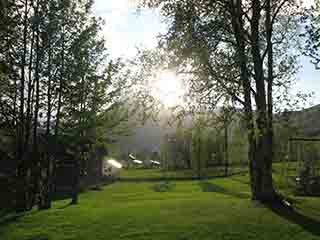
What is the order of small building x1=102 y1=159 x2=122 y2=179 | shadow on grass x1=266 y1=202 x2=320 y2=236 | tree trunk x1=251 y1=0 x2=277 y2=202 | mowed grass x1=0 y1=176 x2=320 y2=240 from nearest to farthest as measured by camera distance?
mowed grass x1=0 y1=176 x2=320 y2=240, shadow on grass x1=266 y1=202 x2=320 y2=236, tree trunk x1=251 y1=0 x2=277 y2=202, small building x1=102 y1=159 x2=122 y2=179

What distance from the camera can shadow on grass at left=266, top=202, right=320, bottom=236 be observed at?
12.8 metres

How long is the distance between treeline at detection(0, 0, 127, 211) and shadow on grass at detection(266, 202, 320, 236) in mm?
12621

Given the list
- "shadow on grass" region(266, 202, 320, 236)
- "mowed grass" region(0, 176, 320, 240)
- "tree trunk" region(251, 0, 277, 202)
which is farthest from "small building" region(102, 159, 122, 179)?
"shadow on grass" region(266, 202, 320, 236)

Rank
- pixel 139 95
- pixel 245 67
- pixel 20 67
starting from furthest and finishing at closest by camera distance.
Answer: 1. pixel 20 67
2. pixel 139 95
3. pixel 245 67

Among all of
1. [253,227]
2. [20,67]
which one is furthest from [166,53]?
[20,67]

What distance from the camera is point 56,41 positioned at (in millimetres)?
22703

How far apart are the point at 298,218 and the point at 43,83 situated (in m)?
15.1

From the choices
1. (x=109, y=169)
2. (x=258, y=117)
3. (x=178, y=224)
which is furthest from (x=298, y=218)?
(x=109, y=169)

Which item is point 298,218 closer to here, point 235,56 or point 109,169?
→ point 235,56

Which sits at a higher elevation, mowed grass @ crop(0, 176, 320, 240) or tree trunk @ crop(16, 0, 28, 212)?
tree trunk @ crop(16, 0, 28, 212)

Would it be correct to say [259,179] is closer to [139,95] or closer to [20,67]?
[139,95]

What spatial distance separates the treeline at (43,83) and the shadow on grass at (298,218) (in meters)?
12.6

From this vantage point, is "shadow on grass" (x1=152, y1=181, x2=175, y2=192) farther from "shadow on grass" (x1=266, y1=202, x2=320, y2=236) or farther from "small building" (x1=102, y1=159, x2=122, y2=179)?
"shadow on grass" (x1=266, y1=202, x2=320, y2=236)

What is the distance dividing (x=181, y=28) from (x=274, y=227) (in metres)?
8.29
